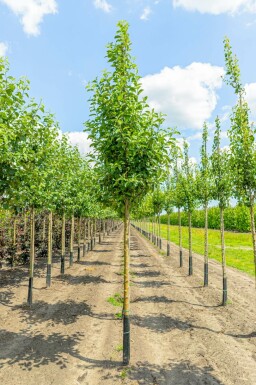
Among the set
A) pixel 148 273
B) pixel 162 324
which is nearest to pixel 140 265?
pixel 148 273

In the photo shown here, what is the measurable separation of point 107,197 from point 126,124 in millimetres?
2473

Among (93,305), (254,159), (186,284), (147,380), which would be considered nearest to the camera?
(147,380)

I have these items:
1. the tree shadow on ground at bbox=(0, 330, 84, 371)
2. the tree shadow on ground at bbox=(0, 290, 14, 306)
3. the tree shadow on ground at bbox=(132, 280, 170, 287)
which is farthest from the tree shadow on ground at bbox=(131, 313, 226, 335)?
the tree shadow on ground at bbox=(0, 290, 14, 306)

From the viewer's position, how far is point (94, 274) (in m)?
21.2

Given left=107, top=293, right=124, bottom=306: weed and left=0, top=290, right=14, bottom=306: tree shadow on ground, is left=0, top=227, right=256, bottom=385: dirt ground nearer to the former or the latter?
left=0, top=290, right=14, bottom=306: tree shadow on ground

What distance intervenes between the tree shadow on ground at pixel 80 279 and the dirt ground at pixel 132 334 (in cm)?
6

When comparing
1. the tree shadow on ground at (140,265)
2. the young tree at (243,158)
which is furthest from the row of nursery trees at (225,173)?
the tree shadow on ground at (140,265)

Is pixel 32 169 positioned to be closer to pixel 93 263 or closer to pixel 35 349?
pixel 35 349

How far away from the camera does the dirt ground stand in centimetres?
810

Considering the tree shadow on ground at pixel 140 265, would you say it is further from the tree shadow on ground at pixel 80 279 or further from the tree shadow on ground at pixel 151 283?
the tree shadow on ground at pixel 151 283

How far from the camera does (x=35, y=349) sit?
31.4 ft

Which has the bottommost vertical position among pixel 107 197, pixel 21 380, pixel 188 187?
pixel 21 380

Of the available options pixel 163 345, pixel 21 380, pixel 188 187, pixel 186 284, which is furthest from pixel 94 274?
pixel 21 380

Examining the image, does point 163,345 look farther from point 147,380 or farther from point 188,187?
point 188,187
